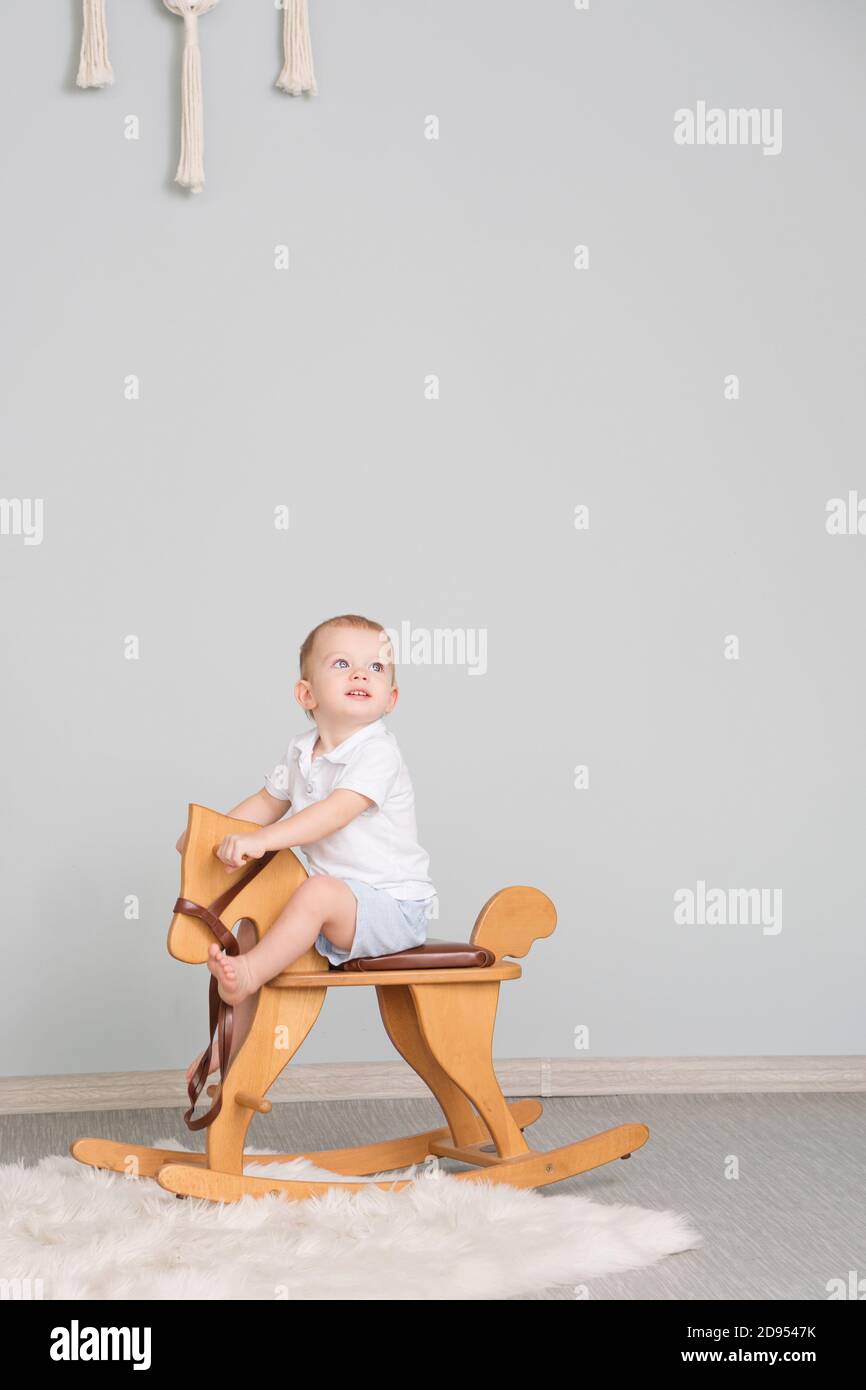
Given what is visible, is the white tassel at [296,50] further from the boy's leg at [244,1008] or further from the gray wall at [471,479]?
the boy's leg at [244,1008]

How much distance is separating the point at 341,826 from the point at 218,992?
29 centimetres

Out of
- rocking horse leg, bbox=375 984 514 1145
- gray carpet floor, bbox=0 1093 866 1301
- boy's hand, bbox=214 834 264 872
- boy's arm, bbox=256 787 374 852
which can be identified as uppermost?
boy's arm, bbox=256 787 374 852

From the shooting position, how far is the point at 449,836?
276 centimetres

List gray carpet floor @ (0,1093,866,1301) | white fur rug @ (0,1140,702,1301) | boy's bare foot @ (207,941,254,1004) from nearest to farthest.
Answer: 1. white fur rug @ (0,1140,702,1301)
2. gray carpet floor @ (0,1093,866,1301)
3. boy's bare foot @ (207,941,254,1004)

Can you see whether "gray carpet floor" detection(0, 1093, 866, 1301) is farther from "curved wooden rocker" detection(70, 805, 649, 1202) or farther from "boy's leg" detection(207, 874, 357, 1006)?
"boy's leg" detection(207, 874, 357, 1006)

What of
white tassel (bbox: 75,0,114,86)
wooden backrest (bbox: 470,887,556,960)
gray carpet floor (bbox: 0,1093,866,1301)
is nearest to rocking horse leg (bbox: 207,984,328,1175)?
wooden backrest (bbox: 470,887,556,960)

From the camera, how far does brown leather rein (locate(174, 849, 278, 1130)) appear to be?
1.90 m

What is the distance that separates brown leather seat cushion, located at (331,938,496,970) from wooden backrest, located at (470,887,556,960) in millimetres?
87

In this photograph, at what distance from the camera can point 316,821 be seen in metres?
1.99

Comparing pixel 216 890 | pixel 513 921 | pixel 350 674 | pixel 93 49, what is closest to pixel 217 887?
pixel 216 890

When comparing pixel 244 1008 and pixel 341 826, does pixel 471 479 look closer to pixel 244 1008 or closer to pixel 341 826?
pixel 341 826
